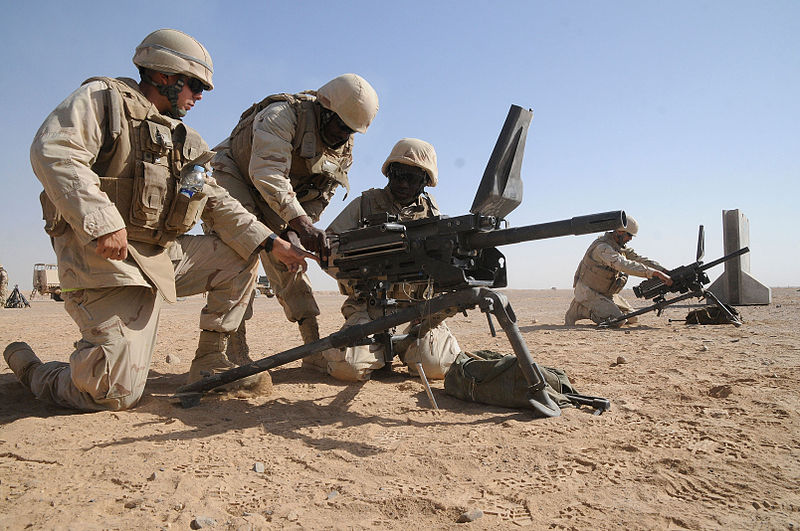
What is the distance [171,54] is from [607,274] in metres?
7.69

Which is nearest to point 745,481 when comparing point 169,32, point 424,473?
point 424,473

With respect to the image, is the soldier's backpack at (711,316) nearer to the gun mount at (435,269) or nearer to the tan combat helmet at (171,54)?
the gun mount at (435,269)

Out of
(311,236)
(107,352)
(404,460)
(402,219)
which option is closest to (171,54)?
(311,236)

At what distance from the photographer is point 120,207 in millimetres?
3125

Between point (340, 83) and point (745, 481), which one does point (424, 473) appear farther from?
point (340, 83)

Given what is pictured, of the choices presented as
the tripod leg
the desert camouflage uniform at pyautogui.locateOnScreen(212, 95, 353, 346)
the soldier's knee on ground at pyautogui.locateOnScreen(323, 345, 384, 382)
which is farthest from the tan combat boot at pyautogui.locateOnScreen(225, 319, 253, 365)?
the tripod leg

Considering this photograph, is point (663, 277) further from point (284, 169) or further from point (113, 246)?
point (113, 246)

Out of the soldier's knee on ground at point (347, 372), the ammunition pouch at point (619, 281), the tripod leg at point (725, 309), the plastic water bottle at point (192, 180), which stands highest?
the plastic water bottle at point (192, 180)

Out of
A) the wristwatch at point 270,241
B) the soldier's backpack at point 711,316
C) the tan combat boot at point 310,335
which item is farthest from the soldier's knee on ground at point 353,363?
the soldier's backpack at point 711,316

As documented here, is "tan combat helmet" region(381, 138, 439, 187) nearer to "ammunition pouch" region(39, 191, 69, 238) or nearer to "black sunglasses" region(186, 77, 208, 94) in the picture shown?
"black sunglasses" region(186, 77, 208, 94)

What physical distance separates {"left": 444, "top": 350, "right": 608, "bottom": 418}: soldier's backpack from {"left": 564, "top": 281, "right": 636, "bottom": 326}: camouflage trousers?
18.4 feet

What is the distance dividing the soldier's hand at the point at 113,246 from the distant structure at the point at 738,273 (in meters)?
14.0

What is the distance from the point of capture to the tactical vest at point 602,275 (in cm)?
896

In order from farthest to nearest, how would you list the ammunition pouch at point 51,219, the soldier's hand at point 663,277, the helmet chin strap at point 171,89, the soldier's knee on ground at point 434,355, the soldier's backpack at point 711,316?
1. the soldier's hand at point 663,277
2. the soldier's backpack at point 711,316
3. the soldier's knee on ground at point 434,355
4. the helmet chin strap at point 171,89
5. the ammunition pouch at point 51,219
